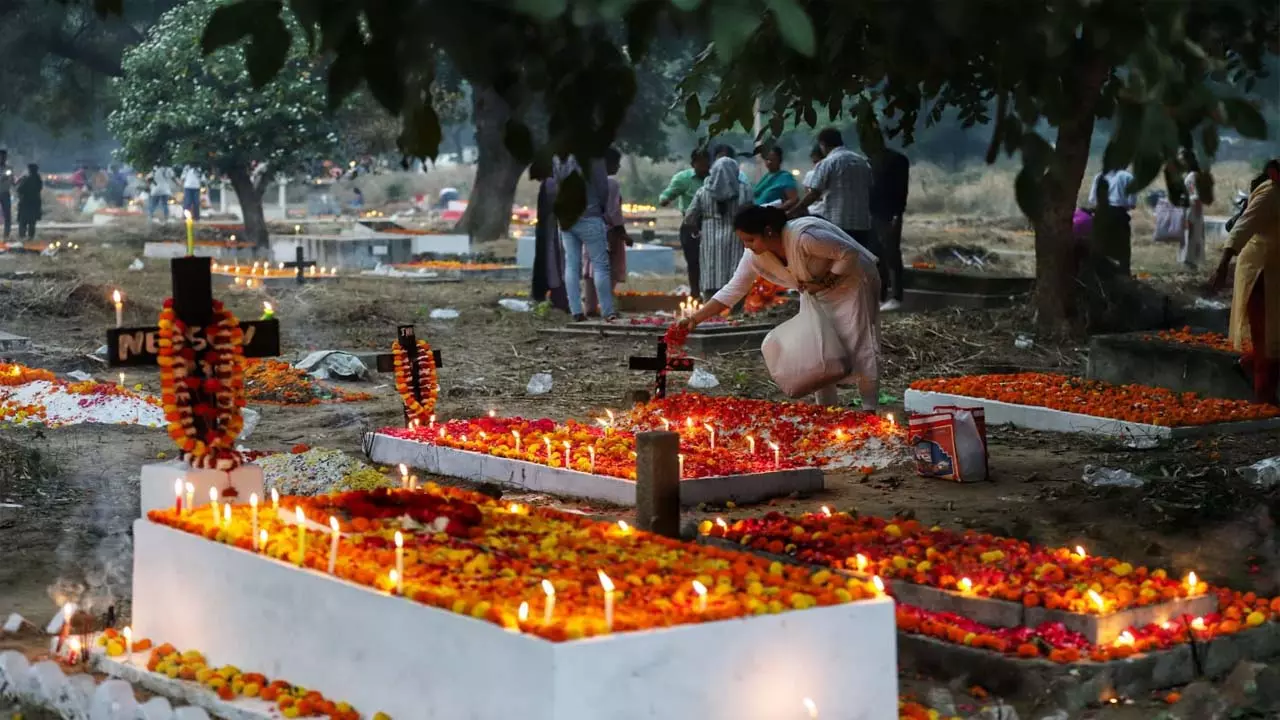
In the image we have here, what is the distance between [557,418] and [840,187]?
209 inches

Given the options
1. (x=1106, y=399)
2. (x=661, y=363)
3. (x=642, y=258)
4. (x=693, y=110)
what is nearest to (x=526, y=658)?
(x=693, y=110)

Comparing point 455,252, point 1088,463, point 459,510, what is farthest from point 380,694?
point 455,252

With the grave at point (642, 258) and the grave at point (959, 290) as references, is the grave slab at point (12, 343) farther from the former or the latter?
the grave at point (642, 258)

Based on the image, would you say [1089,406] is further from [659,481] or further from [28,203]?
[28,203]

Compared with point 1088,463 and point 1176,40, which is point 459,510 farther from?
point 1088,463

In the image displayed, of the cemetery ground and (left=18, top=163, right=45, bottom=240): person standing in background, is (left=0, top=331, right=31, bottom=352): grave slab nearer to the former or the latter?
the cemetery ground

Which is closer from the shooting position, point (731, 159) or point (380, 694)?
point (380, 694)

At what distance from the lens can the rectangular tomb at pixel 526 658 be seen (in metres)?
5.27

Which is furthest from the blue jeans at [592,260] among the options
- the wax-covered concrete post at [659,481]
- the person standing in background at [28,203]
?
the person standing in background at [28,203]

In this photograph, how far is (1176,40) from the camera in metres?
5.43

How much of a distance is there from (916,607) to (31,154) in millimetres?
76642

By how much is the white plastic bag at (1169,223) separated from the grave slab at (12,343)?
66.4 feet

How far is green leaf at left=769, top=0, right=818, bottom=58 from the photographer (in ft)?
15.9

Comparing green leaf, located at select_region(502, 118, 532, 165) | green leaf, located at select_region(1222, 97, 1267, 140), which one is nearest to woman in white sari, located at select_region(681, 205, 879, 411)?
green leaf, located at select_region(502, 118, 532, 165)
